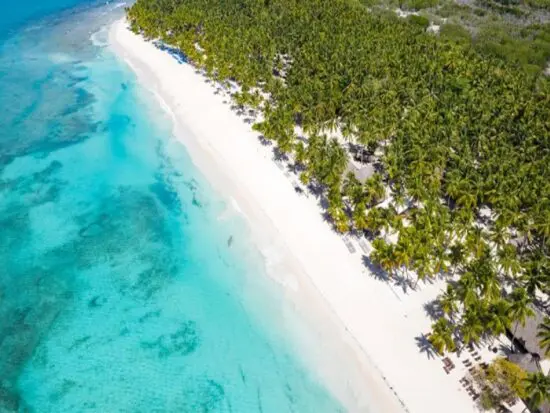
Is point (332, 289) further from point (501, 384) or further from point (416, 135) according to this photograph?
point (416, 135)

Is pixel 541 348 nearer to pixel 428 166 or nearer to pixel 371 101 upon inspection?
pixel 428 166

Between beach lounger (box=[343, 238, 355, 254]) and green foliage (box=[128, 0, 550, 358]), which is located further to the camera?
beach lounger (box=[343, 238, 355, 254])

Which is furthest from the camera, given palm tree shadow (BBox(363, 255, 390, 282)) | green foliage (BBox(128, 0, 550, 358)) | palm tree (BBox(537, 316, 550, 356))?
palm tree shadow (BBox(363, 255, 390, 282))

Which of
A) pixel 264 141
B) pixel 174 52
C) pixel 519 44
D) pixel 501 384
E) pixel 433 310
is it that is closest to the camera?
pixel 501 384

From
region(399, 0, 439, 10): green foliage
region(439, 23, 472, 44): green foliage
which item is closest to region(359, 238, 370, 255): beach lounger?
region(439, 23, 472, 44): green foliage

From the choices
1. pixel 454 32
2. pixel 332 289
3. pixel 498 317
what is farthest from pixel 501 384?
pixel 454 32

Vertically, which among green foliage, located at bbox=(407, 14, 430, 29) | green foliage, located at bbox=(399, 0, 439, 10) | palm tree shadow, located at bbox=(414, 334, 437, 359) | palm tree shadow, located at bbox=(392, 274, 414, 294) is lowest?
palm tree shadow, located at bbox=(414, 334, 437, 359)

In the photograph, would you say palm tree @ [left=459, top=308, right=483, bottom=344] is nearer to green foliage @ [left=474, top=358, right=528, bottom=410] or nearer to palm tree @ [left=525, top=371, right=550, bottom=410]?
green foliage @ [left=474, top=358, right=528, bottom=410]
